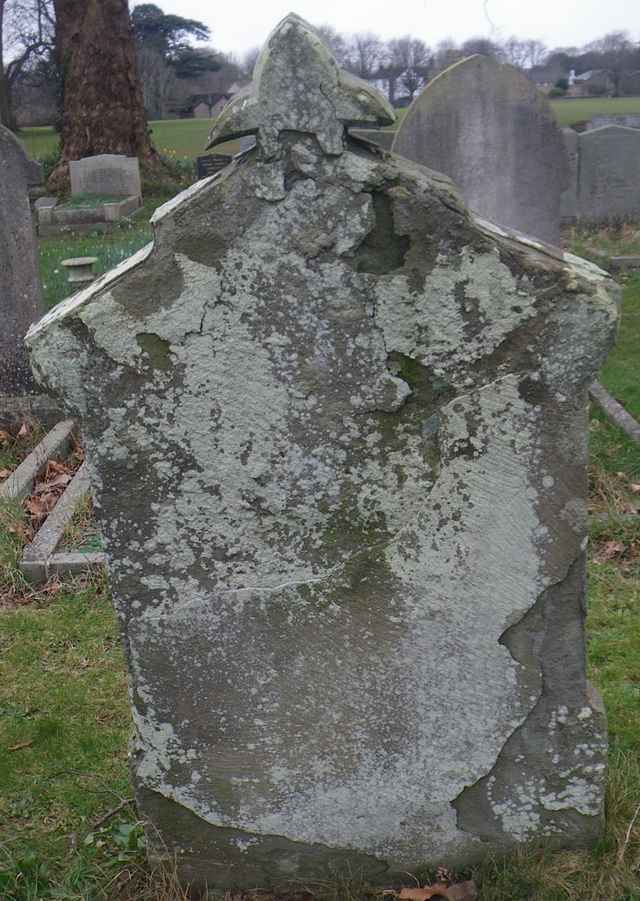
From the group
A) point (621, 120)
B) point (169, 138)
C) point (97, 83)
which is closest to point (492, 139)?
point (97, 83)

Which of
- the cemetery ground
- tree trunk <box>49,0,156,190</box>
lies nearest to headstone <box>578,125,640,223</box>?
the cemetery ground

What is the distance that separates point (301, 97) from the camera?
212cm

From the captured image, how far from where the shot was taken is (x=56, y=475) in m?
6.14

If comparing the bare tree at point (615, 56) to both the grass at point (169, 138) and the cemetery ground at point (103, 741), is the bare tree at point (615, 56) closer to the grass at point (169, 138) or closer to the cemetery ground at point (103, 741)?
the grass at point (169, 138)

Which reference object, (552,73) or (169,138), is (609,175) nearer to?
(169,138)

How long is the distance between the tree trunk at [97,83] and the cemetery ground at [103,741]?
13847 millimetres

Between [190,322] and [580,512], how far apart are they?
3.40 ft

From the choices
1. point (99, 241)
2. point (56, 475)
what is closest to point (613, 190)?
point (99, 241)

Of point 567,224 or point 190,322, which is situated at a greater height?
point 190,322

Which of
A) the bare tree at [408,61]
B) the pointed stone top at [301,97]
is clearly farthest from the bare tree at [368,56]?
the pointed stone top at [301,97]

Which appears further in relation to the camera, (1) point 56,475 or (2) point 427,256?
(1) point 56,475

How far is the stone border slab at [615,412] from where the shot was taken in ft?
19.6

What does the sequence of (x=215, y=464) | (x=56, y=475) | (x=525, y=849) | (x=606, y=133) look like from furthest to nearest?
(x=606, y=133) → (x=56, y=475) → (x=525, y=849) → (x=215, y=464)

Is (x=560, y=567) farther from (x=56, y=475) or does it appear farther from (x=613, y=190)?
(x=613, y=190)
